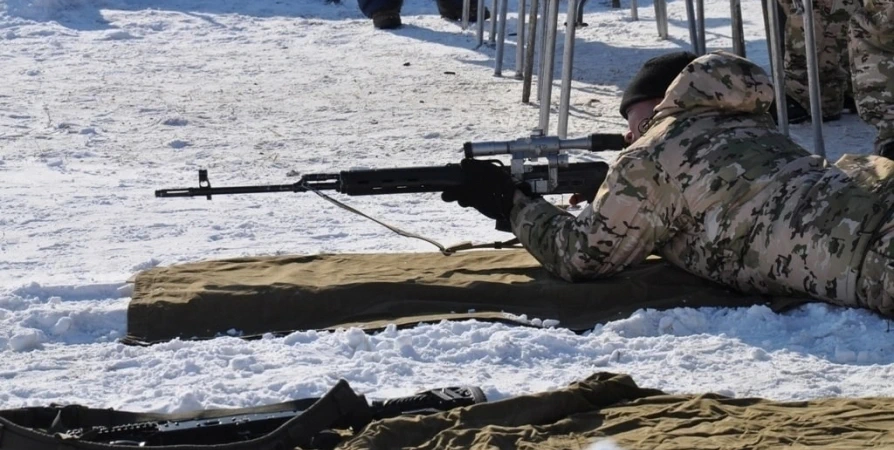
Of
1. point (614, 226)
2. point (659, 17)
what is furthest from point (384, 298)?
point (659, 17)

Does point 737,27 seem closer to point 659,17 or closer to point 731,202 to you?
point 659,17

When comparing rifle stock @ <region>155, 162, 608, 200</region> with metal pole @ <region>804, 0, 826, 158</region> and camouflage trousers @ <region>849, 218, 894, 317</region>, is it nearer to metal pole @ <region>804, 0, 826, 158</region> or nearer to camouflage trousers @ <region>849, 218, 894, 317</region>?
camouflage trousers @ <region>849, 218, 894, 317</region>

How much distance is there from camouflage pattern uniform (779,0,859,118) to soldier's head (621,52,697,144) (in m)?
2.65

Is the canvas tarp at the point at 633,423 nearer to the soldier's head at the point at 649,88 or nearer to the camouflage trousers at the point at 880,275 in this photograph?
the camouflage trousers at the point at 880,275

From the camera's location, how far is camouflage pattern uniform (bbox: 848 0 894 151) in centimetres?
605

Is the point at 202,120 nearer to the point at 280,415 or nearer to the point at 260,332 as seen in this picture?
the point at 260,332

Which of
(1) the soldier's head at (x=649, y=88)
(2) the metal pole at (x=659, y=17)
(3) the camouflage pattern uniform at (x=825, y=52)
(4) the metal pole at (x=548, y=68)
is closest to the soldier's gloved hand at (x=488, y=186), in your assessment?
(1) the soldier's head at (x=649, y=88)

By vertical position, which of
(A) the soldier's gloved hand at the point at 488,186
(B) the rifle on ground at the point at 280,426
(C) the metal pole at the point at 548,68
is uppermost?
(C) the metal pole at the point at 548,68

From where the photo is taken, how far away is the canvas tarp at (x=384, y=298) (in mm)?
4684

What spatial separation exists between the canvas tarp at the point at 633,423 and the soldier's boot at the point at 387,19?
8.26 metres

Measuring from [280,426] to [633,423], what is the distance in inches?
34.4

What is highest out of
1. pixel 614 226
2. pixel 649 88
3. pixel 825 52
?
pixel 649 88

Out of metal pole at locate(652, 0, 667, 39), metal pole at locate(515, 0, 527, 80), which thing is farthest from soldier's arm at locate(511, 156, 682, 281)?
metal pole at locate(652, 0, 667, 39)

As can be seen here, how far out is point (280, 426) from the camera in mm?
3467
